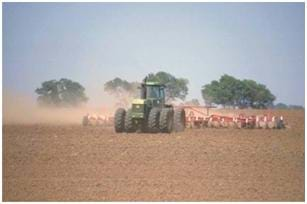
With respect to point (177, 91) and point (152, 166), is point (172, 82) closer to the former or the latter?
point (177, 91)

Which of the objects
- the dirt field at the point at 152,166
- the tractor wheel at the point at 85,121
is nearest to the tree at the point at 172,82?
the dirt field at the point at 152,166

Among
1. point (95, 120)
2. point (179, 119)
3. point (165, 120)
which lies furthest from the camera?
point (179, 119)

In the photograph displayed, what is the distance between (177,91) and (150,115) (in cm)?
76

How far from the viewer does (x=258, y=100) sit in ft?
35.4

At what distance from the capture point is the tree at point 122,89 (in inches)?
415

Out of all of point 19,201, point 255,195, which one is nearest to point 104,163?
point 19,201

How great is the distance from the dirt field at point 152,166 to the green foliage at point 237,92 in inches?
16.4

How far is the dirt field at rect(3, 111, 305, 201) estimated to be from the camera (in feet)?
31.9

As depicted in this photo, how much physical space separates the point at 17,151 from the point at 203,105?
262 cm

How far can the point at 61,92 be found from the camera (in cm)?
1047

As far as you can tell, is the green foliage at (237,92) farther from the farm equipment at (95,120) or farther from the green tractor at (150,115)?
the farm equipment at (95,120)

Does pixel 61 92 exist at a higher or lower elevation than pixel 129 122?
higher

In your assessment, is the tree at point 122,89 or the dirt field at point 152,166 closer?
the dirt field at point 152,166

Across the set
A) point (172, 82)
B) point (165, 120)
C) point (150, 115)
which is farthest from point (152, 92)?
point (172, 82)
